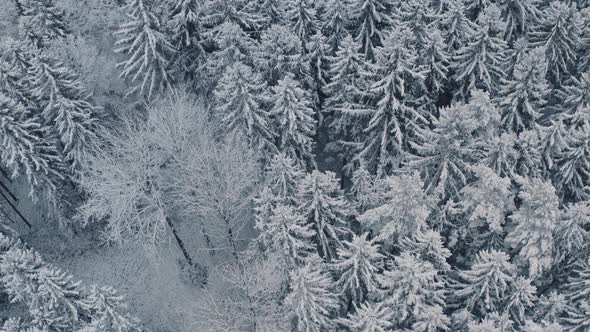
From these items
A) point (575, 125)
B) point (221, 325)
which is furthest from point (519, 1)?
point (221, 325)

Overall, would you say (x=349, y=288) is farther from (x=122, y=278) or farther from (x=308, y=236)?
(x=122, y=278)

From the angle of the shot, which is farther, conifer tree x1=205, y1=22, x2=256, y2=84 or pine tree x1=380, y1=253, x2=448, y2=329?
conifer tree x1=205, y1=22, x2=256, y2=84

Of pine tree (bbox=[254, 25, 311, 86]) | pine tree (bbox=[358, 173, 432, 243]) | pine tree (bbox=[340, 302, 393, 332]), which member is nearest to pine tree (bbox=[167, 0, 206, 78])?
pine tree (bbox=[254, 25, 311, 86])

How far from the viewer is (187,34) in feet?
116

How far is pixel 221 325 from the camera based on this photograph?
2988cm

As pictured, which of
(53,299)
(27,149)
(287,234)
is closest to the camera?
(287,234)

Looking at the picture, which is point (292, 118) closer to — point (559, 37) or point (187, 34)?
point (187, 34)

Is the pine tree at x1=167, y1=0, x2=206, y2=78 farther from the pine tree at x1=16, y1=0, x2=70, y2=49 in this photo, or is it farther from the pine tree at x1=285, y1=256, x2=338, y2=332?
the pine tree at x1=285, y1=256, x2=338, y2=332

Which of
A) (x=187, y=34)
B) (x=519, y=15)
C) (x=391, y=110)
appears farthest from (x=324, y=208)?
(x=519, y=15)

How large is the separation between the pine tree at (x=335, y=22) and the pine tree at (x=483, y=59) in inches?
322

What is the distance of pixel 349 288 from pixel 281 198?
630 cm

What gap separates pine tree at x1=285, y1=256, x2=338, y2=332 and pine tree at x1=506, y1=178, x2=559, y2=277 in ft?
34.0

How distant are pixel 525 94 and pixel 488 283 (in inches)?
502

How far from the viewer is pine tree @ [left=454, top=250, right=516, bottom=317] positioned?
79.1 feet
